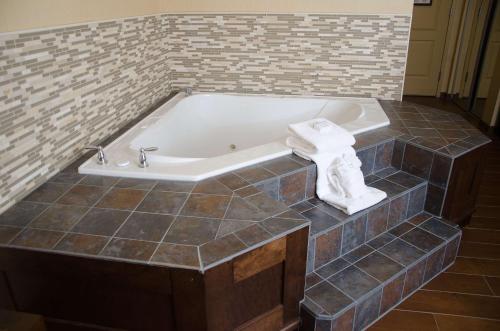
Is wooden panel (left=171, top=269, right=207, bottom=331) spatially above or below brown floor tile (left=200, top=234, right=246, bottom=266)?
below

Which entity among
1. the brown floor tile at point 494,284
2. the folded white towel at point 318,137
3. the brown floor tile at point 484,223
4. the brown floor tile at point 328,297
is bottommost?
the brown floor tile at point 494,284

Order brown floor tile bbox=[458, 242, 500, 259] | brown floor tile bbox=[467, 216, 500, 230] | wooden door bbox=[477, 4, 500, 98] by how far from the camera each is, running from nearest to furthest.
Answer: brown floor tile bbox=[458, 242, 500, 259]
brown floor tile bbox=[467, 216, 500, 230]
wooden door bbox=[477, 4, 500, 98]

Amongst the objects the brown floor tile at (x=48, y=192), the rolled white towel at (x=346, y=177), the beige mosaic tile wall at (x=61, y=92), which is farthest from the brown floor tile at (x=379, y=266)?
the beige mosaic tile wall at (x=61, y=92)

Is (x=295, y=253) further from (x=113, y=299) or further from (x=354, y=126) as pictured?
(x=354, y=126)

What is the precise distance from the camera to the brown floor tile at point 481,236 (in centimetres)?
224

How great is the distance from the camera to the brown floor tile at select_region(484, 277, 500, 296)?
1863 millimetres

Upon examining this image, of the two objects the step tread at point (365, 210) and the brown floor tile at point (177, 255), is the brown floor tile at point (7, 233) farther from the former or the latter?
the step tread at point (365, 210)

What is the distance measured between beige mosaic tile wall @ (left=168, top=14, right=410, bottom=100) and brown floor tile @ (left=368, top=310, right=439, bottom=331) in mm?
1712

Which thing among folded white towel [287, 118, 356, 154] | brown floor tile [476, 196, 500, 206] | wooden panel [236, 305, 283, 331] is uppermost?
folded white towel [287, 118, 356, 154]

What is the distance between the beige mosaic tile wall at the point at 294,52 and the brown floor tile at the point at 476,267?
1.34 meters

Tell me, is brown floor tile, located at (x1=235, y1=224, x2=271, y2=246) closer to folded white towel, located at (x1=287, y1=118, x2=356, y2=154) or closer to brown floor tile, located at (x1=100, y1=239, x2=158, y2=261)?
brown floor tile, located at (x1=100, y1=239, x2=158, y2=261)

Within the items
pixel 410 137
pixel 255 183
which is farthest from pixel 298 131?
pixel 410 137

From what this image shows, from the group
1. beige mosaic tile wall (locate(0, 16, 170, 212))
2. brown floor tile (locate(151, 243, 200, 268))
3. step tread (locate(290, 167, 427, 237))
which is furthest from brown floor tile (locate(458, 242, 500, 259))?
beige mosaic tile wall (locate(0, 16, 170, 212))

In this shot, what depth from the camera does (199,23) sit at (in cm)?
287
